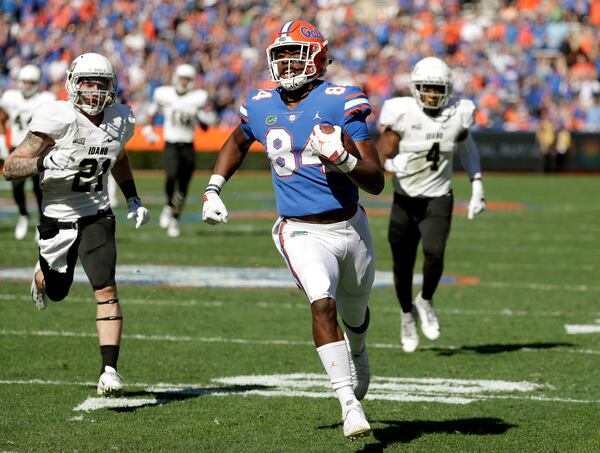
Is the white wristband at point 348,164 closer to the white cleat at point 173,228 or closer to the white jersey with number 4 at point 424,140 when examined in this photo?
the white jersey with number 4 at point 424,140

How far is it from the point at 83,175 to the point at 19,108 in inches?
301

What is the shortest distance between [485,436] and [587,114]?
73.9 feet

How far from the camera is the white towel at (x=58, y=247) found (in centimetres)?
634

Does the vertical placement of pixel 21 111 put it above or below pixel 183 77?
below

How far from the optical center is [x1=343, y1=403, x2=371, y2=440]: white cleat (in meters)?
4.65

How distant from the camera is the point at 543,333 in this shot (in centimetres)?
834

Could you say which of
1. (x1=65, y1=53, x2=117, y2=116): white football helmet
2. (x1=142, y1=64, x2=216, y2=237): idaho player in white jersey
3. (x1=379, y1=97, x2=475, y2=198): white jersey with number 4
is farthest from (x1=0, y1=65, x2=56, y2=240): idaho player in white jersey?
(x1=65, y1=53, x2=117, y2=116): white football helmet

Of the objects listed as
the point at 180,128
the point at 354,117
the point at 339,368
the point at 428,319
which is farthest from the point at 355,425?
the point at 180,128

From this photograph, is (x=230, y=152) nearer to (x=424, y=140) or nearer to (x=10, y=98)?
(x=424, y=140)

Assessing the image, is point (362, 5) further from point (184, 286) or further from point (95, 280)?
point (95, 280)

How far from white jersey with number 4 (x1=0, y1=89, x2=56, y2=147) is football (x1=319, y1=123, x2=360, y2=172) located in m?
8.70

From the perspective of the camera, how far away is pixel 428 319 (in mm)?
7969

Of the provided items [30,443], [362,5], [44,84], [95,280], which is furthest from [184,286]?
[362,5]

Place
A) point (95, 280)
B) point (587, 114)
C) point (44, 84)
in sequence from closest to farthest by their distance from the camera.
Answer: point (95, 280)
point (587, 114)
point (44, 84)
